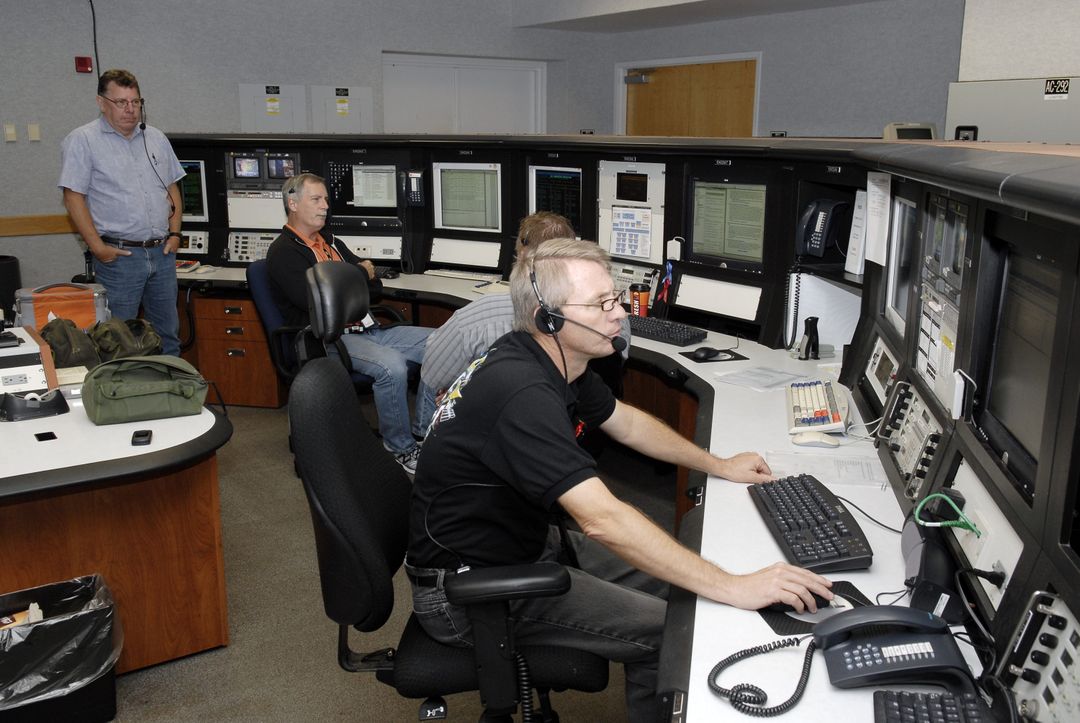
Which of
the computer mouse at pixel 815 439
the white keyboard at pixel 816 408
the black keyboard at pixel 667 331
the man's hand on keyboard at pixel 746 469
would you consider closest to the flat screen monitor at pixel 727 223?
the black keyboard at pixel 667 331

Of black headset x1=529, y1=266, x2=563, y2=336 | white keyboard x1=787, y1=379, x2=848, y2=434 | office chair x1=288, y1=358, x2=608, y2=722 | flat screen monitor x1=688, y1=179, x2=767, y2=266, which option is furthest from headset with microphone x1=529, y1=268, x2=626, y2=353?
flat screen monitor x1=688, y1=179, x2=767, y2=266

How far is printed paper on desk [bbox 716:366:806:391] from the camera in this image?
2.74m

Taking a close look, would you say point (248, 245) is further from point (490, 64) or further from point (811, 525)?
point (811, 525)

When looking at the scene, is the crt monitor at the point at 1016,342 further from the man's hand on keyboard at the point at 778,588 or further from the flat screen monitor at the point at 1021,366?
the man's hand on keyboard at the point at 778,588

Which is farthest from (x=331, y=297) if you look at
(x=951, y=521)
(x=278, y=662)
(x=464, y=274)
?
(x=464, y=274)

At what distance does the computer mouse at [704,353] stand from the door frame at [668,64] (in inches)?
177

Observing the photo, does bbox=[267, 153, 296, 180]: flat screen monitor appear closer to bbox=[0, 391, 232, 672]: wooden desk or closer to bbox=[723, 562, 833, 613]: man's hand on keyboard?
bbox=[0, 391, 232, 672]: wooden desk

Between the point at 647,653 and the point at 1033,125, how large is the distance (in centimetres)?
351

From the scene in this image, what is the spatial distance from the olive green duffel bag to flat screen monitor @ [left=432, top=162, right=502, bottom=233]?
2.27m

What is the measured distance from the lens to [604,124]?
8375 millimetres

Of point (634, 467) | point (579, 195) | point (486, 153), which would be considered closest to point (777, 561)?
point (634, 467)

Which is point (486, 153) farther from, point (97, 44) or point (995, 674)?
point (995, 674)

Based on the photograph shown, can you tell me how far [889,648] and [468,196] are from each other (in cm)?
358

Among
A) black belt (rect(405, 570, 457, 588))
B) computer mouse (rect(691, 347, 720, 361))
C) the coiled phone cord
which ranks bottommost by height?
black belt (rect(405, 570, 457, 588))
